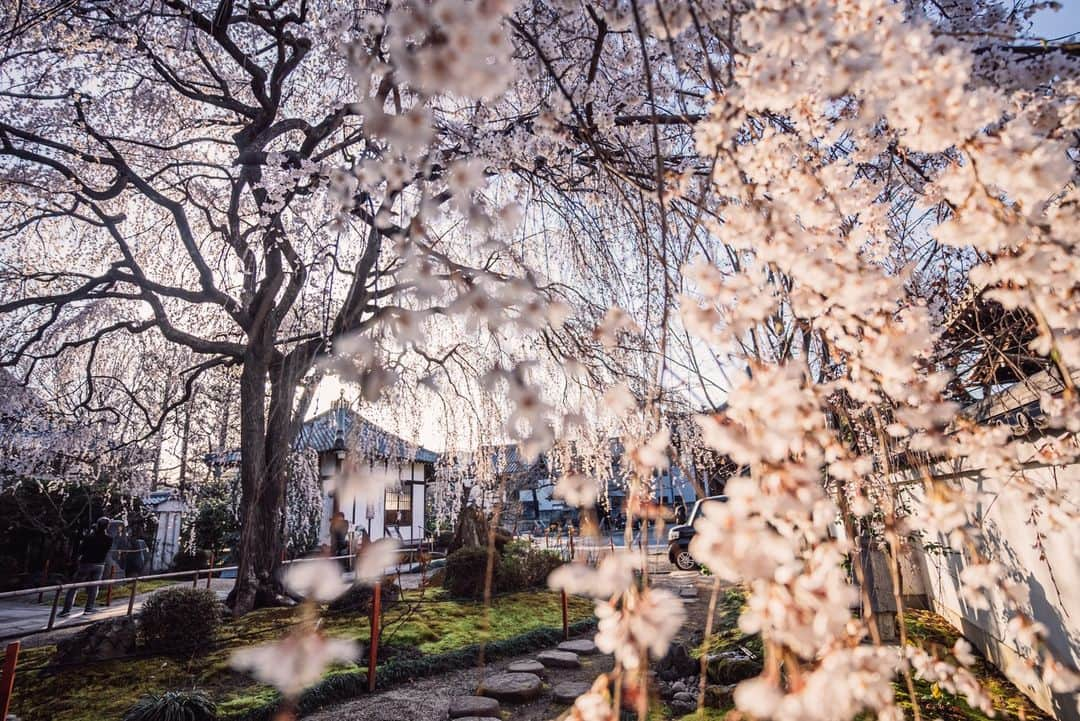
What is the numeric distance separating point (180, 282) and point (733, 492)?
7.43 m

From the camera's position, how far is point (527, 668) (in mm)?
4375

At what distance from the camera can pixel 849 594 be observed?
0.82m

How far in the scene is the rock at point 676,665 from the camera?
4.04 m

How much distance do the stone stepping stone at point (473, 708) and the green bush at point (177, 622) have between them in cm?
257

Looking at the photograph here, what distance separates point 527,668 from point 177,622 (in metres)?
3.00

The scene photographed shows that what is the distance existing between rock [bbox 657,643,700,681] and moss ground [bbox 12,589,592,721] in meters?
1.73

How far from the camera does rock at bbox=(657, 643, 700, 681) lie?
4.04 meters

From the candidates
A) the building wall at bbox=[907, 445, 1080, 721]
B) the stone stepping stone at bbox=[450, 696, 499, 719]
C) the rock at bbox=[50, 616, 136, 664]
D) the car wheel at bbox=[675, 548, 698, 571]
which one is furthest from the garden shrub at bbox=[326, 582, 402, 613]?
the car wheel at bbox=[675, 548, 698, 571]

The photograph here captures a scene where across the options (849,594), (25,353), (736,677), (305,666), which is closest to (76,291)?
(25,353)

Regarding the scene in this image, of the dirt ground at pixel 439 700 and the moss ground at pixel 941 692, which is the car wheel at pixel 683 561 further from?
the moss ground at pixel 941 692

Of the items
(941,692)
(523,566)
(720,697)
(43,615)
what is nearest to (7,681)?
(720,697)

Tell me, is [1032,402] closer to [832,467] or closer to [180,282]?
[832,467]

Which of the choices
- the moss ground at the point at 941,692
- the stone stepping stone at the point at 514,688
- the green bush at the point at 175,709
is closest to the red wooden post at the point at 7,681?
the green bush at the point at 175,709

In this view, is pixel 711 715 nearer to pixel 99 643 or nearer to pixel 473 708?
pixel 473 708
